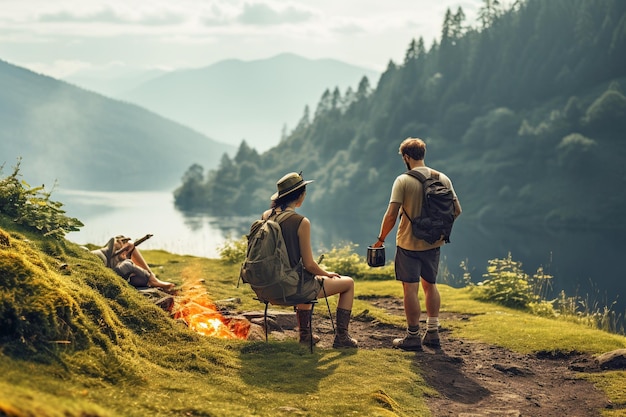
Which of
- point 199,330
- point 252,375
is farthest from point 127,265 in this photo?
point 252,375

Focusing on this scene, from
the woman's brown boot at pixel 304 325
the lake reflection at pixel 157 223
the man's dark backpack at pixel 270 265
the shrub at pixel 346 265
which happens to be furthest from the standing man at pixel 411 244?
the lake reflection at pixel 157 223

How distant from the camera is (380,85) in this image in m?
174

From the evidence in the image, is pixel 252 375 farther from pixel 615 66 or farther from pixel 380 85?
pixel 380 85

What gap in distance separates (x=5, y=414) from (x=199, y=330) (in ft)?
21.2

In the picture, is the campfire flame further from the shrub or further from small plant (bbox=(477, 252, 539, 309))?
the shrub

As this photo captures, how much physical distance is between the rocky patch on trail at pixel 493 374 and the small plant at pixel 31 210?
349 cm

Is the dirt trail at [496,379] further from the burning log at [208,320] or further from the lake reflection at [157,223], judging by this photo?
the lake reflection at [157,223]

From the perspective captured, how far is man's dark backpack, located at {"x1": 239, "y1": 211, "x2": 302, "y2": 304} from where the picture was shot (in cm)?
917

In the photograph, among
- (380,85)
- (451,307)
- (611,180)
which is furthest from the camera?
(380,85)

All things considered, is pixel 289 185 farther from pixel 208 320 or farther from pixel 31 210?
pixel 31 210

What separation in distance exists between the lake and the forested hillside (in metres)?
11.1

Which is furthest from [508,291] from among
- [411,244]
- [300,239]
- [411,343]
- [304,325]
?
[300,239]

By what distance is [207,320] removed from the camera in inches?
444

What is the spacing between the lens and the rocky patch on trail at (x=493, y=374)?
8625 millimetres
